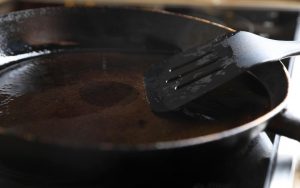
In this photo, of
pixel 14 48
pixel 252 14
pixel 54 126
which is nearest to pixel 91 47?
pixel 14 48

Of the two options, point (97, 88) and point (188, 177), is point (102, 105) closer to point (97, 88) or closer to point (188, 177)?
point (97, 88)

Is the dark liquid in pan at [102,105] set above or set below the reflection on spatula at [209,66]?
below

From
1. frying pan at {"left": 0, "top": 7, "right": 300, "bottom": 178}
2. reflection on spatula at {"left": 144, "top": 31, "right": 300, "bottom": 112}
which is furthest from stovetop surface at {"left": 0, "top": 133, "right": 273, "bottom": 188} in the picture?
reflection on spatula at {"left": 144, "top": 31, "right": 300, "bottom": 112}

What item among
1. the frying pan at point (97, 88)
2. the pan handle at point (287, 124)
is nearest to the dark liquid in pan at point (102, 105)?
the frying pan at point (97, 88)

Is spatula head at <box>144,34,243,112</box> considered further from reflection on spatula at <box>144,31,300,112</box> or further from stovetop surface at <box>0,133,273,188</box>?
stovetop surface at <box>0,133,273,188</box>

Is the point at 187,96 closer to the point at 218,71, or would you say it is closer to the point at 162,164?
the point at 218,71

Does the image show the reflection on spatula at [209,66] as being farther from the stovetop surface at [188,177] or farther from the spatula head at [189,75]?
the stovetop surface at [188,177]
